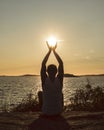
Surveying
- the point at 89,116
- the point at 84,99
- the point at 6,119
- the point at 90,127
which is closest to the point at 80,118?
the point at 89,116

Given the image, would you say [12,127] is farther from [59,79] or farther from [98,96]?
[98,96]

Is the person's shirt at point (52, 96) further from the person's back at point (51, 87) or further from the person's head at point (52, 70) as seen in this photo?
the person's head at point (52, 70)

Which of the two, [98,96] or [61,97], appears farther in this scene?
[98,96]

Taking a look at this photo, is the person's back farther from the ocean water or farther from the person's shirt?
the ocean water

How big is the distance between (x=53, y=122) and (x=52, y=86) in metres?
0.88

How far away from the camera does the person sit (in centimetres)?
875

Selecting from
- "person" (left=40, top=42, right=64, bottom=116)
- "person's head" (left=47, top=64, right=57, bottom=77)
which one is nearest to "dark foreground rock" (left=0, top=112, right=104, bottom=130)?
"person" (left=40, top=42, right=64, bottom=116)

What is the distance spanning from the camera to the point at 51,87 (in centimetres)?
874

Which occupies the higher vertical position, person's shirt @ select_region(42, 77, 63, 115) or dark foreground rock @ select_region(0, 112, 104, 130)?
person's shirt @ select_region(42, 77, 63, 115)

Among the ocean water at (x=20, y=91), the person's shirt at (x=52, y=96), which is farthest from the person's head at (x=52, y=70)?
the ocean water at (x=20, y=91)

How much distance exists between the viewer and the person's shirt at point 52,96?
8758 millimetres

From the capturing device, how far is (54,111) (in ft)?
29.1

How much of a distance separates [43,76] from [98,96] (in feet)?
24.1

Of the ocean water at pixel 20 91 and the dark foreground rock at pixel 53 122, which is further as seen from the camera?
the ocean water at pixel 20 91
